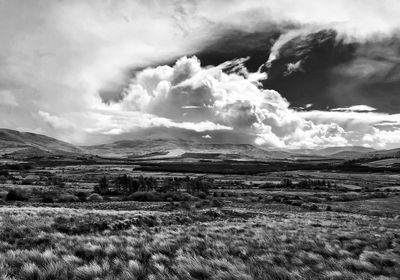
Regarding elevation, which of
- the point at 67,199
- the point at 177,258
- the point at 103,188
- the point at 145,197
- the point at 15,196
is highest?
the point at 177,258

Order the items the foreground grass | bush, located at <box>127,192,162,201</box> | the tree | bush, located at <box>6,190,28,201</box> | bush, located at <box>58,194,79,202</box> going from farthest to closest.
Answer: the tree
bush, located at <box>127,192,162,201</box>
bush, located at <box>58,194,79,202</box>
bush, located at <box>6,190,28,201</box>
the foreground grass

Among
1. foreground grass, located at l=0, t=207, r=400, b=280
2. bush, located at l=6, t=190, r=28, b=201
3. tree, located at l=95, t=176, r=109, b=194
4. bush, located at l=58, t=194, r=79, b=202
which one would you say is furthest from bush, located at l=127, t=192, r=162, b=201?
foreground grass, located at l=0, t=207, r=400, b=280

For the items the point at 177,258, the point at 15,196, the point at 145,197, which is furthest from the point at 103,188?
the point at 177,258

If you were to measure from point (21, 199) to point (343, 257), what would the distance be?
40.5m

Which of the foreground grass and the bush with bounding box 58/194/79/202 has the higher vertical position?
the foreground grass

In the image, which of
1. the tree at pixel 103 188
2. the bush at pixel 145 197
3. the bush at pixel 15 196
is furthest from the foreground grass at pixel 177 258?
the tree at pixel 103 188

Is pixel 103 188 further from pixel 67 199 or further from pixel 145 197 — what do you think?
pixel 67 199

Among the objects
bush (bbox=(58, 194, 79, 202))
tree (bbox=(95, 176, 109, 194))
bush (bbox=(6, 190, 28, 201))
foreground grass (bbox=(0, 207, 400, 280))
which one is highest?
foreground grass (bbox=(0, 207, 400, 280))

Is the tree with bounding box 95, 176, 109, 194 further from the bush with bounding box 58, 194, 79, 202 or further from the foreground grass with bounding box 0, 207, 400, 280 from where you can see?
the foreground grass with bounding box 0, 207, 400, 280

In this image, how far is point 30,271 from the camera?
7520mm

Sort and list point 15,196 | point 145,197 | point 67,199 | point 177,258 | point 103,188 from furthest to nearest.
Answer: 1. point 103,188
2. point 145,197
3. point 67,199
4. point 15,196
5. point 177,258

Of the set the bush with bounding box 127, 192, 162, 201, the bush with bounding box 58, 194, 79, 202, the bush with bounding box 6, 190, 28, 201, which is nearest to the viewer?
the bush with bounding box 6, 190, 28, 201

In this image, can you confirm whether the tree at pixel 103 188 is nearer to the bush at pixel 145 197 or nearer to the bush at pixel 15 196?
the bush at pixel 145 197

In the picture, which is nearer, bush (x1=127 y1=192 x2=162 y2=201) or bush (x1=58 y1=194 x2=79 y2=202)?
bush (x1=58 y1=194 x2=79 y2=202)
